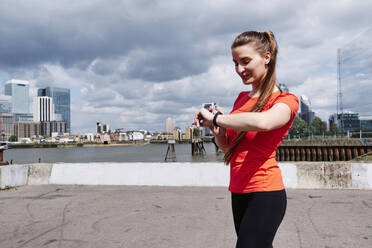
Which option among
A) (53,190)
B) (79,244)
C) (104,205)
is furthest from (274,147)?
(53,190)

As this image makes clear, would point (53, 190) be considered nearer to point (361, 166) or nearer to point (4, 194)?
point (4, 194)

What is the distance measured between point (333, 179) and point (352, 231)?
403 centimetres

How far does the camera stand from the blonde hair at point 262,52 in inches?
74.5

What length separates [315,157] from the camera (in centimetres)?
4044

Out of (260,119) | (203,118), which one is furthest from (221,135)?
(260,119)

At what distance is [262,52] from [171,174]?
789 cm

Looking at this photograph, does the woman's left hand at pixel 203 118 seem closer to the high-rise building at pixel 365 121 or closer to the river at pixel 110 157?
the river at pixel 110 157

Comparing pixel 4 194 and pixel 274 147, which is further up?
pixel 274 147

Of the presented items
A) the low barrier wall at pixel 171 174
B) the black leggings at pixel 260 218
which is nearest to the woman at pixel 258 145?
the black leggings at pixel 260 218

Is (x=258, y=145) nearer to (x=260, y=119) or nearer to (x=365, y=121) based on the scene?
(x=260, y=119)

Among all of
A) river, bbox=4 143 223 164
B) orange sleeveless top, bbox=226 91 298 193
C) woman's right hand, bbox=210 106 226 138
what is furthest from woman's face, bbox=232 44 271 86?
river, bbox=4 143 223 164

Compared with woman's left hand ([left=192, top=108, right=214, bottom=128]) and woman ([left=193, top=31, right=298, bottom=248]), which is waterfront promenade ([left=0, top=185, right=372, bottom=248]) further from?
woman's left hand ([left=192, top=108, right=214, bottom=128])

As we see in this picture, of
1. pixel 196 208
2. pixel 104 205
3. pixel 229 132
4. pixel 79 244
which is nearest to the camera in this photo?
pixel 229 132

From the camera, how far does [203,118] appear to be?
1.96 metres
